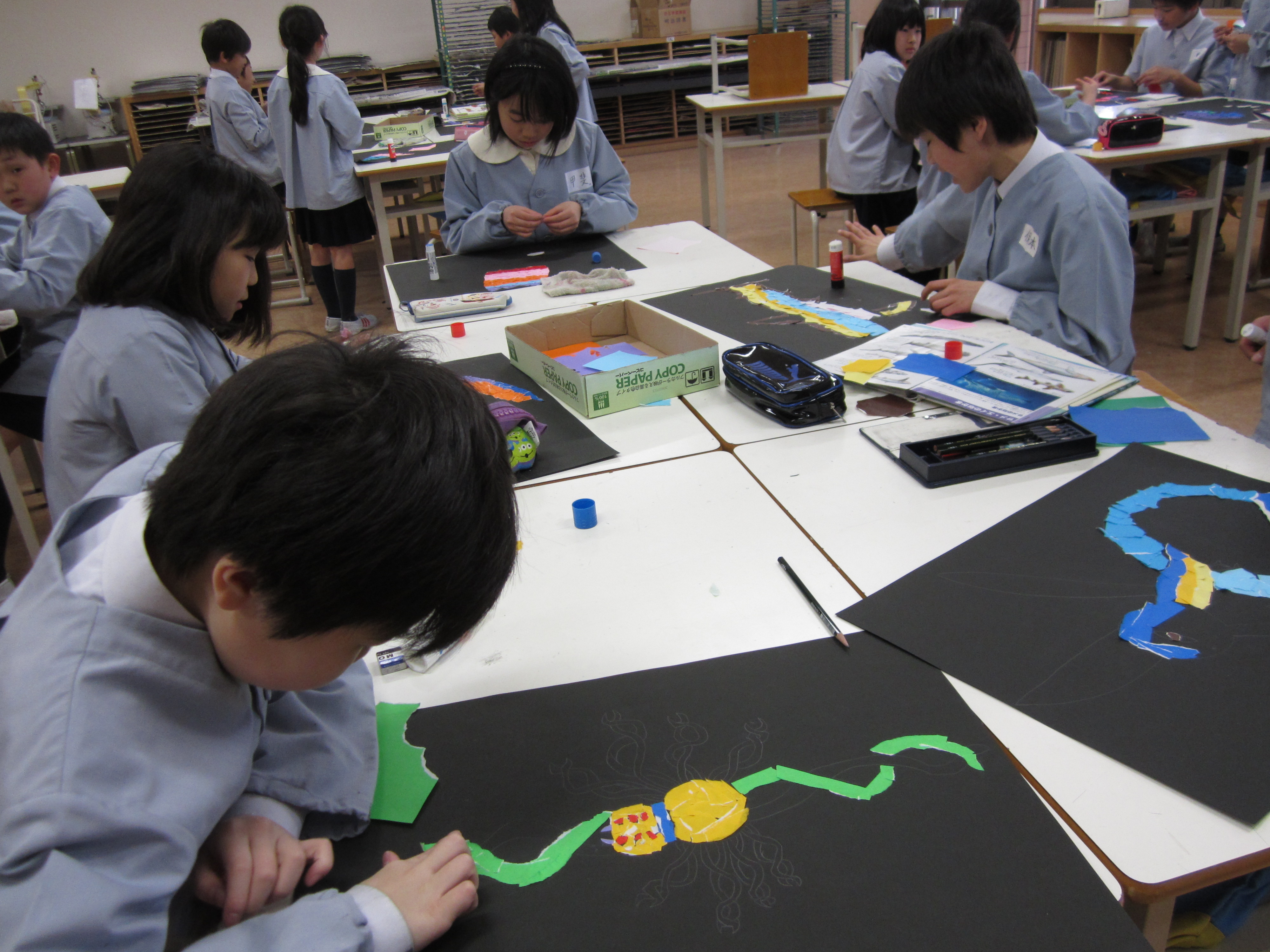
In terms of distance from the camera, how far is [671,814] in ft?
2.40

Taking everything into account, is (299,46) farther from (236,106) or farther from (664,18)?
(664,18)

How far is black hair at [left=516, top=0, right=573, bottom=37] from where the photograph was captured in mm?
4340

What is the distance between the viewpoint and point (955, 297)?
1.75 metres

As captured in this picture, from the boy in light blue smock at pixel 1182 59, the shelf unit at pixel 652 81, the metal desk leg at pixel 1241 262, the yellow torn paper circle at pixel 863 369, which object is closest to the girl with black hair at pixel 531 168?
the yellow torn paper circle at pixel 863 369

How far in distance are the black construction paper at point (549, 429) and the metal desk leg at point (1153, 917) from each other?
35.4 inches

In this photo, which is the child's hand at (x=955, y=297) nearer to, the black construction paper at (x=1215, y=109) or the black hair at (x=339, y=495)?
the black hair at (x=339, y=495)

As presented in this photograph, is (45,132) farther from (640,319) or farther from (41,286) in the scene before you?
(640,319)

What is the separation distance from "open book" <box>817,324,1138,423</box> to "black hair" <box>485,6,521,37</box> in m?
3.89

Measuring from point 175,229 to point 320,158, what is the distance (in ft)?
8.84

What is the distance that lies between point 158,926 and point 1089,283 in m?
1.72

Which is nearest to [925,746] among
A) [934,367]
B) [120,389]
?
[934,367]

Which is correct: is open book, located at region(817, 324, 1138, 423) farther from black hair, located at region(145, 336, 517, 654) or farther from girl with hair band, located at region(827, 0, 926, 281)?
girl with hair band, located at region(827, 0, 926, 281)

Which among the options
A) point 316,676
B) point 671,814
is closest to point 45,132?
point 316,676

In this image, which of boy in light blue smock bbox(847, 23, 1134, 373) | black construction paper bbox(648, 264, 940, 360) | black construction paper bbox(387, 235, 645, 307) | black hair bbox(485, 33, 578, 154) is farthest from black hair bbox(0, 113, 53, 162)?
boy in light blue smock bbox(847, 23, 1134, 373)
